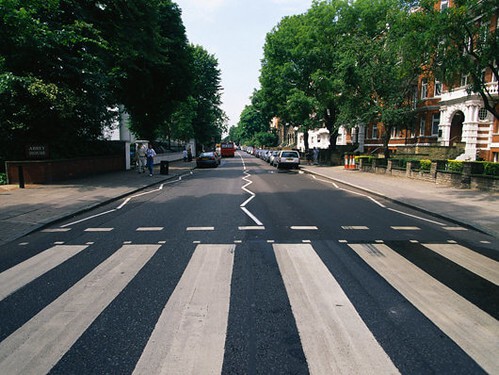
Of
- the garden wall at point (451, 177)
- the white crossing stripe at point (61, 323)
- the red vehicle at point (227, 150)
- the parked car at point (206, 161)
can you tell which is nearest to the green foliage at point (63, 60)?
the white crossing stripe at point (61, 323)

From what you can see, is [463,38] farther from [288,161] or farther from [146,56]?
[288,161]

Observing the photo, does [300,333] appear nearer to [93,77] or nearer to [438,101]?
[93,77]

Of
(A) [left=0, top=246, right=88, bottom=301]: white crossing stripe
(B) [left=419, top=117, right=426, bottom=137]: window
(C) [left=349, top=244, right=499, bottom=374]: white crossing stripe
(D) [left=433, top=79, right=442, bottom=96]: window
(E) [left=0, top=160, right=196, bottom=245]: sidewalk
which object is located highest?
(D) [left=433, top=79, right=442, bottom=96]: window

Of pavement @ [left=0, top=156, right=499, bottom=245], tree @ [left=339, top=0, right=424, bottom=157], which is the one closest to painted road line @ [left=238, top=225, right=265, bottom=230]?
pavement @ [left=0, top=156, right=499, bottom=245]

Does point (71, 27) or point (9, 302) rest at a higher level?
point (71, 27)

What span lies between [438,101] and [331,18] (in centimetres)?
1364

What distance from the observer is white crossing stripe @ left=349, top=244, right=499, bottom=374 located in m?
3.12

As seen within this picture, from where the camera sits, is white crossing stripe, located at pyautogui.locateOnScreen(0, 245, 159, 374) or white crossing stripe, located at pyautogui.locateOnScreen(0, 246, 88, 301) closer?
white crossing stripe, located at pyautogui.locateOnScreen(0, 245, 159, 374)

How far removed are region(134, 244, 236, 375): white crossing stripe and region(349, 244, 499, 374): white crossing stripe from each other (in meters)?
2.28

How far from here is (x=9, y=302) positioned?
160 inches

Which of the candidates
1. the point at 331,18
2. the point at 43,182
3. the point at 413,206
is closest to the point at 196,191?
the point at 43,182

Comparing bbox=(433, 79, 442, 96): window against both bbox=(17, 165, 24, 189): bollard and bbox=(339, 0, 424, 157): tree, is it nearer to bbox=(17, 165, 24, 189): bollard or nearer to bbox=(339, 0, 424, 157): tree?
bbox=(339, 0, 424, 157): tree

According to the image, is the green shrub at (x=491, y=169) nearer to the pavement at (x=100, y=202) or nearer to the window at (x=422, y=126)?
the pavement at (x=100, y=202)

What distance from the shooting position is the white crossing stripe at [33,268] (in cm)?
457
